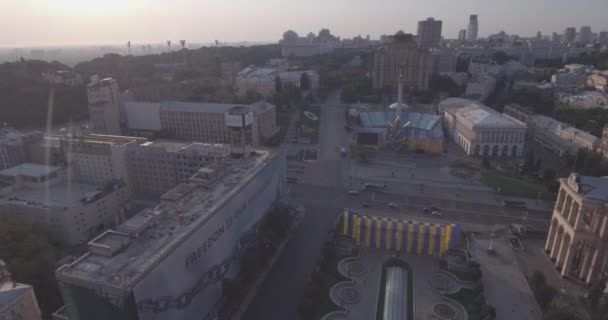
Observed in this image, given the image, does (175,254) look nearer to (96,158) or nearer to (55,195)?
(55,195)

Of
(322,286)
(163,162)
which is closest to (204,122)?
(163,162)

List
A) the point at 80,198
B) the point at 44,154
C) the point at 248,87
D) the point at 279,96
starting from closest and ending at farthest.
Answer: the point at 80,198
the point at 44,154
the point at 279,96
the point at 248,87

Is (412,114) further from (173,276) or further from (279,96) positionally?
(173,276)

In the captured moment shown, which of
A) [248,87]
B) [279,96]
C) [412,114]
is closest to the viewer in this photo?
[412,114]

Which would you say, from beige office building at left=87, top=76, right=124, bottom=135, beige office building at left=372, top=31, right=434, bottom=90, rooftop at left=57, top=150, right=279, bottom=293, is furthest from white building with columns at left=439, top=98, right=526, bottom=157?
beige office building at left=87, top=76, right=124, bottom=135

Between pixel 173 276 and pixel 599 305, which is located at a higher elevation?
pixel 173 276

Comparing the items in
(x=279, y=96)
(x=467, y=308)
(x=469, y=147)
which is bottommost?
(x=467, y=308)

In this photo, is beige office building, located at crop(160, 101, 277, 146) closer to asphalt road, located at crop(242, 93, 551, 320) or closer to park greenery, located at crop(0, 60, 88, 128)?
asphalt road, located at crop(242, 93, 551, 320)

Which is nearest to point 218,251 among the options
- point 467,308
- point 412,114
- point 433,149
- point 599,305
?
point 467,308
